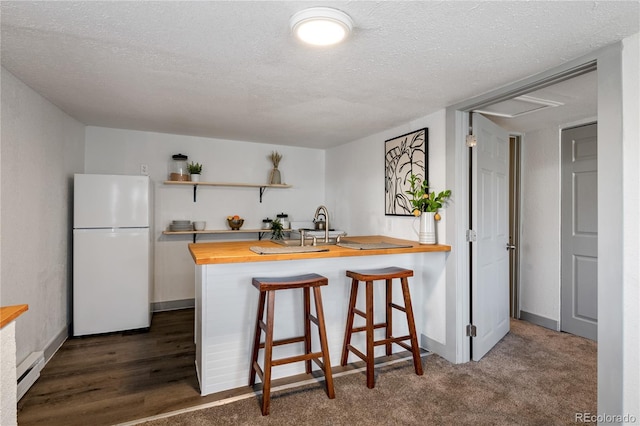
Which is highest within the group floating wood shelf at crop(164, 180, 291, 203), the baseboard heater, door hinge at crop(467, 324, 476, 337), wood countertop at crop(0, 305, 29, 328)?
floating wood shelf at crop(164, 180, 291, 203)

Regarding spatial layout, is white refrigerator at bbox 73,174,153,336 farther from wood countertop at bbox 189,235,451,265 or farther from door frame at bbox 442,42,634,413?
door frame at bbox 442,42,634,413

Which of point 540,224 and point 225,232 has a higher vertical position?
point 540,224

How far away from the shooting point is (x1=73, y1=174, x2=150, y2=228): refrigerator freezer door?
10.7 ft

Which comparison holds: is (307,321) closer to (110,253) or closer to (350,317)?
(350,317)

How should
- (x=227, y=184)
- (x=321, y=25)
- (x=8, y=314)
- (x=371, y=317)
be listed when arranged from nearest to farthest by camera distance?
(x=8, y=314) → (x=321, y=25) → (x=371, y=317) → (x=227, y=184)

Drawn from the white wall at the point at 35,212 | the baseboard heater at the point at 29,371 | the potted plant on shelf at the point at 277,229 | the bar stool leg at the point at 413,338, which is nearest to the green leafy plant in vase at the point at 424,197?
the bar stool leg at the point at 413,338

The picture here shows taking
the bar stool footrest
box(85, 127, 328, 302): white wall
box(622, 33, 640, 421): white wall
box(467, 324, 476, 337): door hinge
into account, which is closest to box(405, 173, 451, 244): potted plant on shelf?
box(467, 324, 476, 337): door hinge

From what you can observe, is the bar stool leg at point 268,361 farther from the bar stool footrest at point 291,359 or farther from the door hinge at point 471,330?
the door hinge at point 471,330

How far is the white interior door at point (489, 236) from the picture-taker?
2848 mm

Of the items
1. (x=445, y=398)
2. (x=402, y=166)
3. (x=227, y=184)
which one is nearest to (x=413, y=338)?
(x=445, y=398)

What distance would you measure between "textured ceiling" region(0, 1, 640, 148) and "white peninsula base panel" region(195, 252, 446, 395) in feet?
4.20

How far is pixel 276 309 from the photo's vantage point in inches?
98.8

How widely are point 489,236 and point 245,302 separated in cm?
215

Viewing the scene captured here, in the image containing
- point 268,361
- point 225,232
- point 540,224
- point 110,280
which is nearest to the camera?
point 268,361
